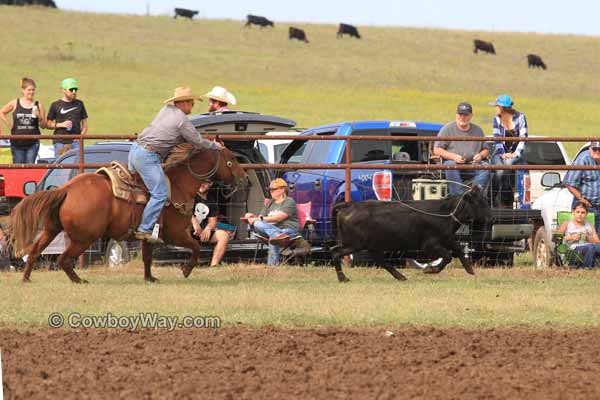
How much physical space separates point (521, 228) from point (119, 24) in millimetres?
69477

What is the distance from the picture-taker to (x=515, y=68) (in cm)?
7719

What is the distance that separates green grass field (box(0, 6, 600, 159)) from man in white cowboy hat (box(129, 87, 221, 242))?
91.2 ft

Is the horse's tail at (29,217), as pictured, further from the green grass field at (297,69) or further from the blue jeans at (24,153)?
the green grass field at (297,69)

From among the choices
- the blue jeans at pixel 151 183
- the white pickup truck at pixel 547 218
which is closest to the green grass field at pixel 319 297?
the blue jeans at pixel 151 183

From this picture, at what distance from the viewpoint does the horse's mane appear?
13109mm

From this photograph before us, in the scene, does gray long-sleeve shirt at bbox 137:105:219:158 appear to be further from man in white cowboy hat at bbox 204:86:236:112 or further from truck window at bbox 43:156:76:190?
man in white cowboy hat at bbox 204:86:236:112

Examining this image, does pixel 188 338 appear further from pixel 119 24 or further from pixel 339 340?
pixel 119 24

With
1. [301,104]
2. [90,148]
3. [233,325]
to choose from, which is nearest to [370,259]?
[90,148]

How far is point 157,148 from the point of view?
12938 mm

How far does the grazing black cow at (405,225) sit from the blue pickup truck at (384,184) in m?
0.90

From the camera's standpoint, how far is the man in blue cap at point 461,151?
15320 millimetres

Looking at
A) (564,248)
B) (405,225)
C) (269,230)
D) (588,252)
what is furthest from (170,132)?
(588,252)

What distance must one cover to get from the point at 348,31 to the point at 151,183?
7599cm

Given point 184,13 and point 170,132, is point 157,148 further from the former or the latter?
point 184,13
